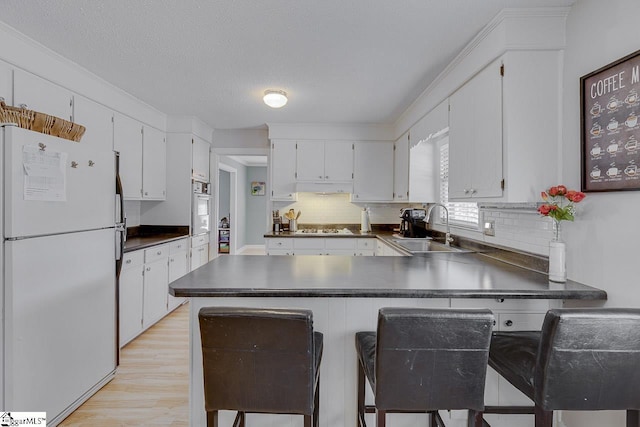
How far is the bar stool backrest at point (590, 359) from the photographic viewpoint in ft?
3.49

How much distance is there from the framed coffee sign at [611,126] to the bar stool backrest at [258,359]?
59.8 inches

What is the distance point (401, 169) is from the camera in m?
4.10

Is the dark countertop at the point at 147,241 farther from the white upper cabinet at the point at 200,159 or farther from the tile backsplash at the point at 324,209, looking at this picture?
the tile backsplash at the point at 324,209

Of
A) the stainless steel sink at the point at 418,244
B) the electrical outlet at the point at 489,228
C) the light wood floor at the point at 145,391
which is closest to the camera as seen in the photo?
the light wood floor at the point at 145,391

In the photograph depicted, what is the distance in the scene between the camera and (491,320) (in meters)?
1.11

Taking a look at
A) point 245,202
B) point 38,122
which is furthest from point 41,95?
point 245,202

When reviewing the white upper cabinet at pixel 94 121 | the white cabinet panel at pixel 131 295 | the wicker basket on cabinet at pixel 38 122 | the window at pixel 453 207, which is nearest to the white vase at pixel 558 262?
the window at pixel 453 207

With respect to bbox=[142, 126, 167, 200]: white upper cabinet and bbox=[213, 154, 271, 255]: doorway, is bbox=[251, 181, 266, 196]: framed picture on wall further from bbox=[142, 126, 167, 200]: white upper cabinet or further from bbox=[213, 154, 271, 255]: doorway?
bbox=[142, 126, 167, 200]: white upper cabinet

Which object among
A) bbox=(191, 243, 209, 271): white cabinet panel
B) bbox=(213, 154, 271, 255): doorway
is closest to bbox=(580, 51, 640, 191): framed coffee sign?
bbox=(191, 243, 209, 271): white cabinet panel

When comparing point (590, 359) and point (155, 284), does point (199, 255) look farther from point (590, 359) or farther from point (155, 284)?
point (590, 359)

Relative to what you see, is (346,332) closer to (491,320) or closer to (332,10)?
(491,320)

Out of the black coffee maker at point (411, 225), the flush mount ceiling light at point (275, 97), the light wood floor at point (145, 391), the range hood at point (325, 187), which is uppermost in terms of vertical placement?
the flush mount ceiling light at point (275, 97)

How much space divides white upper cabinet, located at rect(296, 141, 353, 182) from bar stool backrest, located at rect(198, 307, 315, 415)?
Result: 3413 mm

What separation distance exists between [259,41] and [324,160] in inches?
92.3
